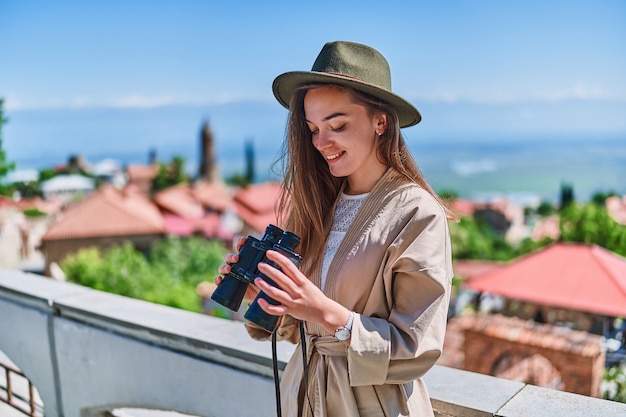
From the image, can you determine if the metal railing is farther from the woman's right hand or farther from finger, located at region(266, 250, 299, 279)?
Result: finger, located at region(266, 250, 299, 279)

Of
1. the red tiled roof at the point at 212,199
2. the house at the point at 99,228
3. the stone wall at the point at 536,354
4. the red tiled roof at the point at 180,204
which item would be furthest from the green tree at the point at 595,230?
the red tiled roof at the point at 180,204

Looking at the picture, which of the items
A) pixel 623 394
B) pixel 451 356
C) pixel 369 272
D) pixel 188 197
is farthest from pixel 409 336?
pixel 188 197

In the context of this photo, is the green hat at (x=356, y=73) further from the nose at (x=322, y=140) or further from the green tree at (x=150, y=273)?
the green tree at (x=150, y=273)

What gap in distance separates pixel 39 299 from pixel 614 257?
12934 mm

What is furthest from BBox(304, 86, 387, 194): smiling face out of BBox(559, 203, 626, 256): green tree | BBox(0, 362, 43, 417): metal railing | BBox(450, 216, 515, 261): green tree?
BBox(450, 216, 515, 261): green tree

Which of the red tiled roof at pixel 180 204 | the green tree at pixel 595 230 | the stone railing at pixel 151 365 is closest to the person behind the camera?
the stone railing at pixel 151 365

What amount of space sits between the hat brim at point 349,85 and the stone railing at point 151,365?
2.44 feet

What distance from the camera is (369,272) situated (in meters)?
1.33

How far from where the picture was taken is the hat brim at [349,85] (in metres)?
1.32

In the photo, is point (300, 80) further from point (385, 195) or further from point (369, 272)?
point (369, 272)

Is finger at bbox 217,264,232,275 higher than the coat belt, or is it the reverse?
finger at bbox 217,264,232,275

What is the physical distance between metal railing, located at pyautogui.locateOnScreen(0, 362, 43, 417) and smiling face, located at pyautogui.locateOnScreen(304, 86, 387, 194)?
6.76 feet

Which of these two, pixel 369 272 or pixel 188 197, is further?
pixel 188 197

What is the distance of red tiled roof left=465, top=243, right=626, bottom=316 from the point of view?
12227 millimetres
